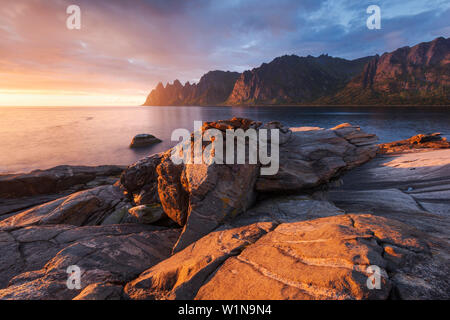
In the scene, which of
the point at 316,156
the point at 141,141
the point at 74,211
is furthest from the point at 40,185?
the point at 141,141

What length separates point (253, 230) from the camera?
20.5ft

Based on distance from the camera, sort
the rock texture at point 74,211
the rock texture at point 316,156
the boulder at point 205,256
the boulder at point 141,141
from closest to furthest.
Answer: the boulder at point 205,256
the rock texture at point 316,156
the rock texture at point 74,211
the boulder at point 141,141

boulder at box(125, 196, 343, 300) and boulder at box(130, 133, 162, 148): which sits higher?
boulder at box(130, 133, 162, 148)

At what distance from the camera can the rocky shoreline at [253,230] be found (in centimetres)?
385

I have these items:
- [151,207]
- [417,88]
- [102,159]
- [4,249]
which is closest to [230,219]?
[151,207]

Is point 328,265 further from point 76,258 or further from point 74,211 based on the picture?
point 74,211

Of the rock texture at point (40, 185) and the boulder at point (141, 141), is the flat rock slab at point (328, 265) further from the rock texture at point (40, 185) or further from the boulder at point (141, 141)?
the boulder at point (141, 141)

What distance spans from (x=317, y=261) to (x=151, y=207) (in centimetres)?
898

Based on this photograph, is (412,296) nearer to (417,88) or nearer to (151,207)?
(151,207)

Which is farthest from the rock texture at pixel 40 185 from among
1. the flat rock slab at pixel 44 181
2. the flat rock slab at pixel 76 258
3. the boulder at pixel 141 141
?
the boulder at pixel 141 141

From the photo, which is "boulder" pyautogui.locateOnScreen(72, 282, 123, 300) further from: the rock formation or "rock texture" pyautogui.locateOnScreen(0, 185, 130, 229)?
the rock formation

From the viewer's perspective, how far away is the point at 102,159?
124ft

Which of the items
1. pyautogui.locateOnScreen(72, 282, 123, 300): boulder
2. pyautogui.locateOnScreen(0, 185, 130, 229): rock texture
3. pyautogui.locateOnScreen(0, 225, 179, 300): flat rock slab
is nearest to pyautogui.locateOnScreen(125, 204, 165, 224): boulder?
pyautogui.locateOnScreen(0, 225, 179, 300): flat rock slab

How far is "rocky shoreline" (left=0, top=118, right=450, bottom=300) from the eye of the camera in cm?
385
